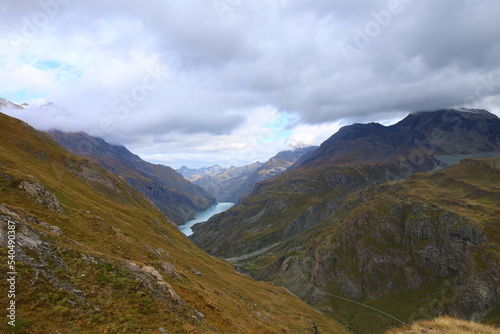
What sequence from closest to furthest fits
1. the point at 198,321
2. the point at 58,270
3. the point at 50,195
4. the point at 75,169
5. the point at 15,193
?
the point at 58,270, the point at 198,321, the point at 15,193, the point at 50,195, the point at 75,169

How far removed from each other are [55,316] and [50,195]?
32.3 m

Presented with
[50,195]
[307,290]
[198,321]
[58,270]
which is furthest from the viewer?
[307,290]

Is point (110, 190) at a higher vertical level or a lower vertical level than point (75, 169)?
lower

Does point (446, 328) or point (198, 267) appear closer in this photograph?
point (446, 328)

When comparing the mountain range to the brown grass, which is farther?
the brown grass

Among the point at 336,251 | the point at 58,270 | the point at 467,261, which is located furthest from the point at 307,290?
the point at 58,270

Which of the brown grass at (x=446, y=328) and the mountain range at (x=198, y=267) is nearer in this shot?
the mountain range at (x=198, y=267)

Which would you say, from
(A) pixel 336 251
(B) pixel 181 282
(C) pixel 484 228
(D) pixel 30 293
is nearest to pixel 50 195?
(B) pixel 181 282

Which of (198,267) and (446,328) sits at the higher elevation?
(446,328)

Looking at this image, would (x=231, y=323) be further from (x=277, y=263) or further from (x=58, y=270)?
(x=277, y=263)

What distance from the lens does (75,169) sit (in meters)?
101

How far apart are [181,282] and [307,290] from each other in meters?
141

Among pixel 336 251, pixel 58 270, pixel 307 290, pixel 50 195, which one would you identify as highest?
pixel 50 195

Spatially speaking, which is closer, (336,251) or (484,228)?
(484,228)
